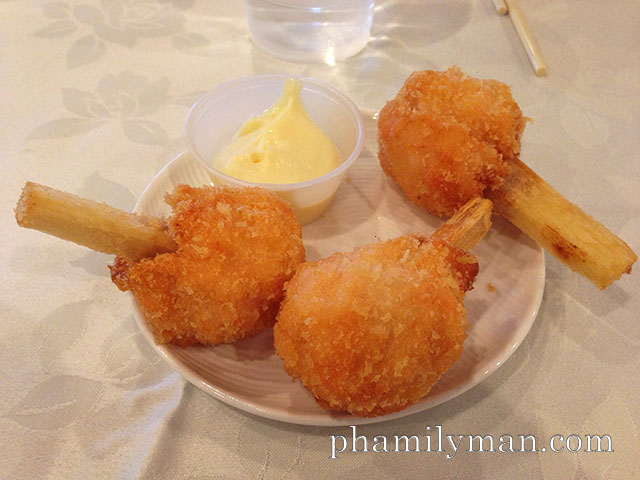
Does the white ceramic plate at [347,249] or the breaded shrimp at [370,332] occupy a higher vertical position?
the breaded shrimp at [370,332]

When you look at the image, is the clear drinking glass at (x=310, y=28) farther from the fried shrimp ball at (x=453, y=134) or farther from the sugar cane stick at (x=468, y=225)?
the sugar cane stick at (x=468, y=225)

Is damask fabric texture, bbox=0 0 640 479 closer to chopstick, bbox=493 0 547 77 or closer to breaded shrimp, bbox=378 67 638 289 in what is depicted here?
chopstick, bbox=493 0 547 77

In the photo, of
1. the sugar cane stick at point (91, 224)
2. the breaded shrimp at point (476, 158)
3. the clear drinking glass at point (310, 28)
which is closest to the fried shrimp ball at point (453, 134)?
the breaded shrimp at point (476, 158)

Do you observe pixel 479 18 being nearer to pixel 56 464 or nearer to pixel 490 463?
pixel 490 463

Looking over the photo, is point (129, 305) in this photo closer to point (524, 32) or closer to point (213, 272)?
point (213, 272)

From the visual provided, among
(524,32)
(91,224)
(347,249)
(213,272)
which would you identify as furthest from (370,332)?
(524,32)

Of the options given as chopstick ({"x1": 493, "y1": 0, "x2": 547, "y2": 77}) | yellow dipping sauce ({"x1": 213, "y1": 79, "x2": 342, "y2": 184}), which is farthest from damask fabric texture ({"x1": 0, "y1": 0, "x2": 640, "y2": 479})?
yellow dipping sauce ({"x1": 213, "y1": 79, "x2": 342, "y2": 184})
